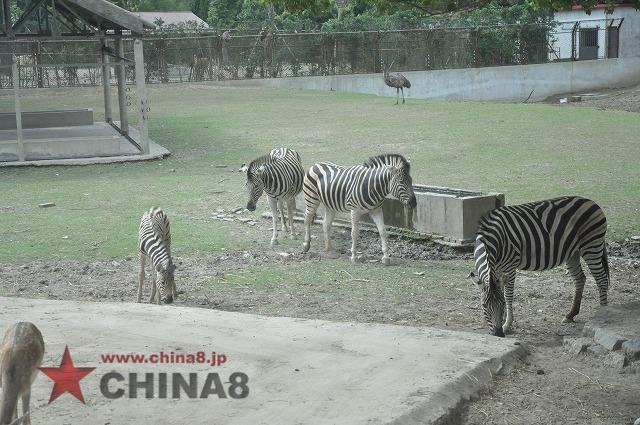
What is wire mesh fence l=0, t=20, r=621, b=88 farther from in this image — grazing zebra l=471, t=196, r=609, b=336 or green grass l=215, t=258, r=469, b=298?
grazing zebra l=471, t=196, r=609, b=336

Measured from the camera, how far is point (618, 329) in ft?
25.8

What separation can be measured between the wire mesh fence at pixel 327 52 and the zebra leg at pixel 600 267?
3412cm

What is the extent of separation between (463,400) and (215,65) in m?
37.4

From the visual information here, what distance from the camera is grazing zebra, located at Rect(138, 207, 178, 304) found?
9570 millimetres

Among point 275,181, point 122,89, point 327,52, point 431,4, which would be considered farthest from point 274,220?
point 327,52

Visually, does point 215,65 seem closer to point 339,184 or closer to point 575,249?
point 339,184

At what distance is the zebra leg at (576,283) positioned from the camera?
30.4ft

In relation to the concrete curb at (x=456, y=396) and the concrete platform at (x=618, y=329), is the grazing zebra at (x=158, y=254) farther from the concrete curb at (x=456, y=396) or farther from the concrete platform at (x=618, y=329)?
the concrete platform at (x=618, y=329)

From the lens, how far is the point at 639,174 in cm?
1750

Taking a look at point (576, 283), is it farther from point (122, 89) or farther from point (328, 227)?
point (122, 89)

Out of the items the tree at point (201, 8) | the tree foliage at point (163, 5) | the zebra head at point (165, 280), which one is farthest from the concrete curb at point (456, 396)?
the tree foliage at point (163, 5)

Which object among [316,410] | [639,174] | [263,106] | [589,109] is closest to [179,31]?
[263,106]

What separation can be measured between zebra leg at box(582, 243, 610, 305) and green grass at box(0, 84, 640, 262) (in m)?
3.43

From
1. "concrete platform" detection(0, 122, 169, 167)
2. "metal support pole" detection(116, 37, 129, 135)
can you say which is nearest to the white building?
"metal support pole" detection(116, 37, 129, 135)
